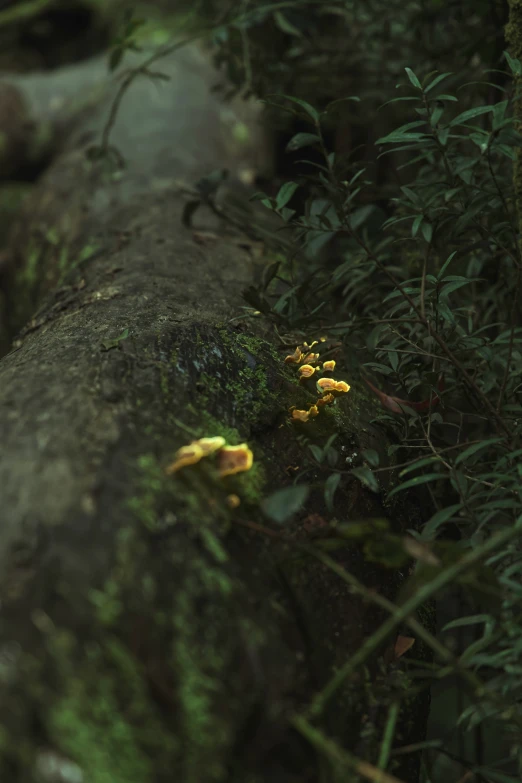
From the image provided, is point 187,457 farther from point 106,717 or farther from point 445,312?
point 445,312

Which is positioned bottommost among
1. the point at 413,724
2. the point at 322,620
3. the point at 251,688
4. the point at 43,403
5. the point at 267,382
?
the point at 413,724

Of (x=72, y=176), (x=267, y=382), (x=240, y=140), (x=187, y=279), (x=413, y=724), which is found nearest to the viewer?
(x=413, y=724)

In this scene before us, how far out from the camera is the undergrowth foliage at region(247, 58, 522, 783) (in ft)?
3.91

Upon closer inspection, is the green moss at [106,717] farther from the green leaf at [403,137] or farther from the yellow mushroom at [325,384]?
the green leaf at [403,137]

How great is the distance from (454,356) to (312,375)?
0.37m

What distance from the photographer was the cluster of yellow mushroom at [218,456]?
1.22 m

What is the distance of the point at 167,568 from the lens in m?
1.12

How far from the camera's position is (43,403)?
1371mm

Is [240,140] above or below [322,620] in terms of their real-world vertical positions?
above

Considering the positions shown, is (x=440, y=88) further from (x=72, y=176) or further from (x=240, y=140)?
(x=72, y=176)

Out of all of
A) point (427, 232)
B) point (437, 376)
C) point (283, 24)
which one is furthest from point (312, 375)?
point (283, 24)

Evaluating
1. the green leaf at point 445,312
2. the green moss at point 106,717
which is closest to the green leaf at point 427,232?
the green leaf at point 445,312

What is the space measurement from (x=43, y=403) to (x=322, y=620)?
73 cm

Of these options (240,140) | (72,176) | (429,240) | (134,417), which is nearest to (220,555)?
(134,417)
